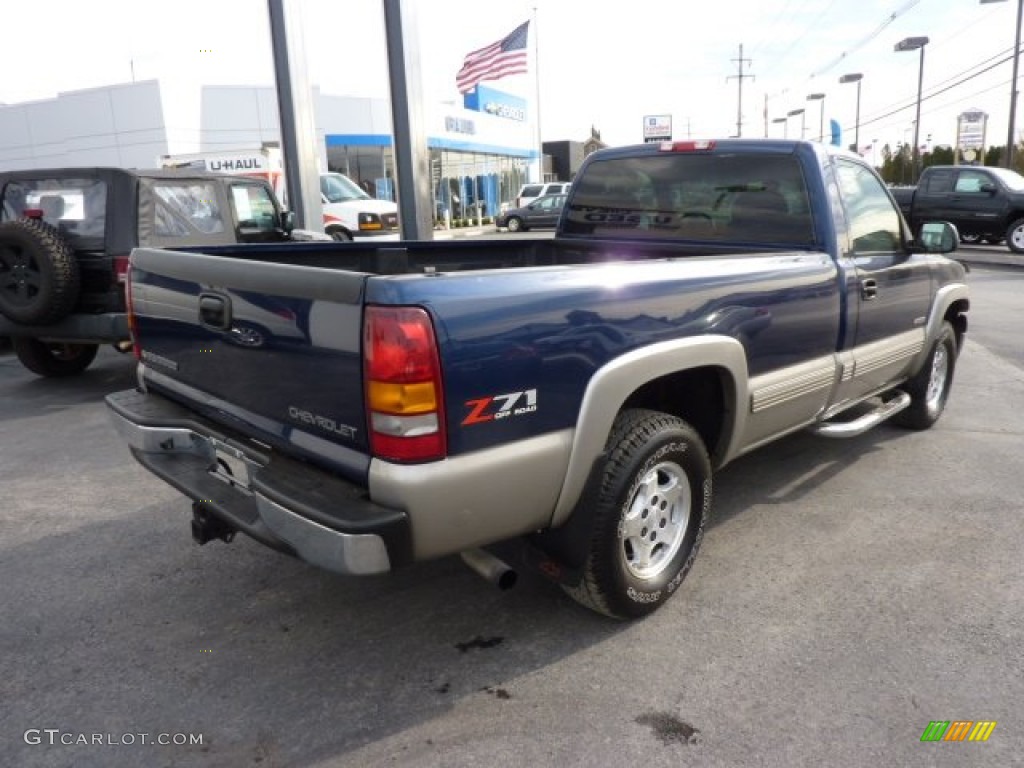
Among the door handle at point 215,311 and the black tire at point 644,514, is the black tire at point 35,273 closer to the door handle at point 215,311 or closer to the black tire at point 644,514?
A: the door handle at point 215,311

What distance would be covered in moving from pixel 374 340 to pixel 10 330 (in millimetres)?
5651

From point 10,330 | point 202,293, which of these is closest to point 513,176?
point 10,330

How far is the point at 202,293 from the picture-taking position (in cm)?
292

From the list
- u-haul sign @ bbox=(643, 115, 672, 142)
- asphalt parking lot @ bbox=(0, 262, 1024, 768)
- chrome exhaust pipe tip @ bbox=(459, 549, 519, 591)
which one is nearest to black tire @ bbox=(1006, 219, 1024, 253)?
asphalt parking lot @ bbox=(0, 262, 1024, 768)

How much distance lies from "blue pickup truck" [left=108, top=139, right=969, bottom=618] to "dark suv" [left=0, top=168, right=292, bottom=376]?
2.85 metres

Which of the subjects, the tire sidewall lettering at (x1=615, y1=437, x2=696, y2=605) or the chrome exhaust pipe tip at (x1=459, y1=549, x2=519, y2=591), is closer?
the chrome exhaust pipe tip at (x1=459, y1=549, x2=519, y2=591)

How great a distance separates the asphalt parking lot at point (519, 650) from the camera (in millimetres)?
Result: 2439

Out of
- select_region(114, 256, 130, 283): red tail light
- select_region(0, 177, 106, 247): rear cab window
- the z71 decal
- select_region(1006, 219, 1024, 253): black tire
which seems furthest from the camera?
select_region(1006, 219, 1024, 253): black tire

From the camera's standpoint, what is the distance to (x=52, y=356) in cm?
744

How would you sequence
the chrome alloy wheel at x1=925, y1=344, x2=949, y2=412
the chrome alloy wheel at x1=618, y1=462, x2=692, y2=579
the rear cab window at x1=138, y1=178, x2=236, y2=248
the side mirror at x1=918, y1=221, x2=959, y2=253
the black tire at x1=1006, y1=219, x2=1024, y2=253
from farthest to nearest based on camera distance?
1. the black tire at x1=1006, y1=219, x2=1024, y2=253
2. the rear cab window at x1=138, y1=178, x2=236, y2=248
3. the chrome alloy wheel at x1=925, y1=344, x2=949, y2=412
4. the side mirror at x1=918, y1=221, x2=959, y2=253
5. the chrome alloy wheel at x1=618, y1=462, x2=692, y2=579

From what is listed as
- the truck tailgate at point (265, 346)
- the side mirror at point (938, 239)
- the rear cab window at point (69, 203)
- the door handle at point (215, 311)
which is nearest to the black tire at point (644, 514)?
the truck tailgate at point (265, 346)

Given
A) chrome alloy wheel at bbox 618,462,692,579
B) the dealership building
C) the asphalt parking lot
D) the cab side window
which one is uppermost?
the dealership building

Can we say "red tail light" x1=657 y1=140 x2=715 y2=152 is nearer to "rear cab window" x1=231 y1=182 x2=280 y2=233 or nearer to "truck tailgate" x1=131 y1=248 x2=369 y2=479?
"truck tailgate" x1=131 y1=248 x2=369 y2=479

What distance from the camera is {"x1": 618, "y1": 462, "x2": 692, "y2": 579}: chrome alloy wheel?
3.02 m
